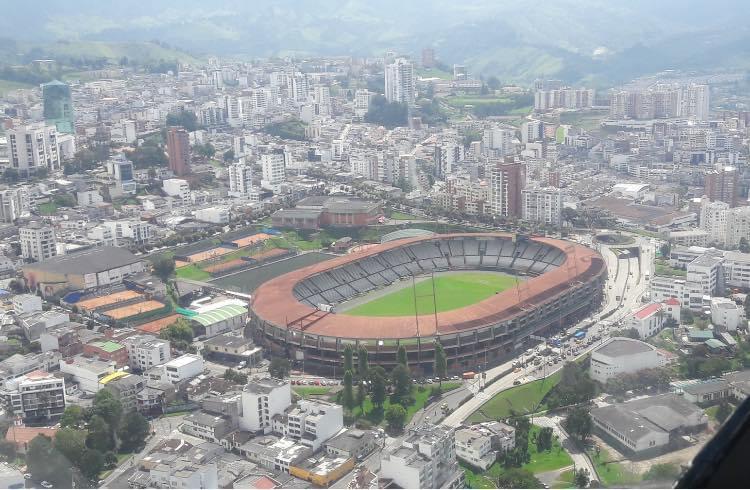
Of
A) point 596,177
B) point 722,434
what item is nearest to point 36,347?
point 722,434

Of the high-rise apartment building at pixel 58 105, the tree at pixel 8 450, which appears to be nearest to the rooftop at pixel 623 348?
the tree at pixel 8 450

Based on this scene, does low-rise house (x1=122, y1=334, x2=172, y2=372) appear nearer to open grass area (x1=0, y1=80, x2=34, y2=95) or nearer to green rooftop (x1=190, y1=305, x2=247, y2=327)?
green rooftop (x1=190, y1=305, x2=247, y2=327)

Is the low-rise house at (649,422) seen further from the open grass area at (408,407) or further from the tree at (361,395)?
the tree at (361,395)

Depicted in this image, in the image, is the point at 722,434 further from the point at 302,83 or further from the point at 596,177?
the point at 302,83

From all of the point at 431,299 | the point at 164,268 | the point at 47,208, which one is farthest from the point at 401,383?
the point at 47,208

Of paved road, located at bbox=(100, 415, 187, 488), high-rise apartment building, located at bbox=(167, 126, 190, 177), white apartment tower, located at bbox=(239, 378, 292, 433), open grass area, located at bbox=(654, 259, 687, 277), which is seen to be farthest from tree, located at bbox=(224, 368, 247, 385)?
high-rise apartment building, located at bbox=(167, 126, 190, 177)

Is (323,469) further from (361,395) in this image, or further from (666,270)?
(666,270)
